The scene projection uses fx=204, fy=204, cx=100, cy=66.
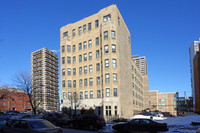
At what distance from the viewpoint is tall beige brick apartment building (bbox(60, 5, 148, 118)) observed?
42.7 metres

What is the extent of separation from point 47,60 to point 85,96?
84916 millimetres

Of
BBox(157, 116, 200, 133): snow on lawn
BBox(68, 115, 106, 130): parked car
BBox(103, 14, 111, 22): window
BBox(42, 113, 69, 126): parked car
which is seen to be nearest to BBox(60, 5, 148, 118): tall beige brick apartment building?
BBox(103, 14, 111, 22): window

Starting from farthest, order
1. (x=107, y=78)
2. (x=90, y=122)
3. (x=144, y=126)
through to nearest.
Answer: (x=107, y=78) < (x=90, y=122) < (x=144, y=126)

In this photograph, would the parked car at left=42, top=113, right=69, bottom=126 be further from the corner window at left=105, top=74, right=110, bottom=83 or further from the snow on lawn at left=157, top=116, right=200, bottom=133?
the corner window at left=105, top=74, right=110, bottom=83

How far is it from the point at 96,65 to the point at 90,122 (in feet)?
83.6

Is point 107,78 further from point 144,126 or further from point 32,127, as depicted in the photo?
point 32,127

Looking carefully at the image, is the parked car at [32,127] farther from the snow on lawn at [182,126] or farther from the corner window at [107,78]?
the corner window at [107,78]

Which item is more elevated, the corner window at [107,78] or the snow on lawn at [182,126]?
the corner window at [107,78]

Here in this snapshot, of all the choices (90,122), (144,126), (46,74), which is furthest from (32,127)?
(46,74)

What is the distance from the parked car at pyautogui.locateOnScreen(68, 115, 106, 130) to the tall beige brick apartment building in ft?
65.3

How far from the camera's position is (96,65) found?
45969mm

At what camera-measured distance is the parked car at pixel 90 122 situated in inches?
821

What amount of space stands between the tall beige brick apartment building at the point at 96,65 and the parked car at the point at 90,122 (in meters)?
19.9

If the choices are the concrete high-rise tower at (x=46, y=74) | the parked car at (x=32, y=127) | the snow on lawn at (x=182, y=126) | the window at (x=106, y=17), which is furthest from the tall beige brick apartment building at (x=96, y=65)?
the concrete high-rise tower at (x=46, y=74)
